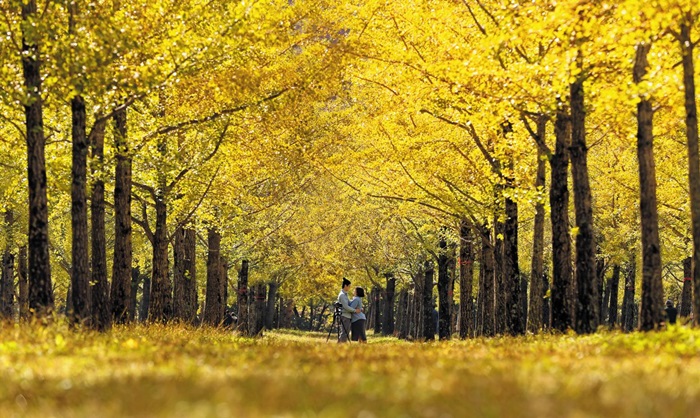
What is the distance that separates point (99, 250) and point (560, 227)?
343 inches

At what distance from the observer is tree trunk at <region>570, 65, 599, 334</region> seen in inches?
562

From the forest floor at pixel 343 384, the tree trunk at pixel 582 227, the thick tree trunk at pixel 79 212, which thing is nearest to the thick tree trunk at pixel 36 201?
the thick tree trunk at pixel 79 212

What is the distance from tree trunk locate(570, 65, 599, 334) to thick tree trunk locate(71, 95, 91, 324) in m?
8.12

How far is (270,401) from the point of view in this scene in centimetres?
494

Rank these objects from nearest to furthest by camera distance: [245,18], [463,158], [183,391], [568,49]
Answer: [183,391] < [568,49] < [245,18] < [463,158]

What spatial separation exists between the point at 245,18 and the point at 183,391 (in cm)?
977

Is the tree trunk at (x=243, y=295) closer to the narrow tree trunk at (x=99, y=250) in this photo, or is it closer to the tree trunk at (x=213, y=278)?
the tree trunk at (x=213, y=278)

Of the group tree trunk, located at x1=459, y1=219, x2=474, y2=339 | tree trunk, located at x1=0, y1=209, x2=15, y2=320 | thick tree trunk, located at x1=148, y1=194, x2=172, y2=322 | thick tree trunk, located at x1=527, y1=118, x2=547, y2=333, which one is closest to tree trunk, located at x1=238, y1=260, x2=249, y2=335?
tree trunk, located at x1=0, y1=209, x2=15, y2=320

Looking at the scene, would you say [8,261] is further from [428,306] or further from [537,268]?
[537,268]

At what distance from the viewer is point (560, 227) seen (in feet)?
53.4

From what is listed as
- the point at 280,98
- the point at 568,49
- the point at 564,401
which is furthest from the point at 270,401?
the point at 280,98

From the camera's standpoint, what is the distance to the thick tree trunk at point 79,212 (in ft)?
44.7

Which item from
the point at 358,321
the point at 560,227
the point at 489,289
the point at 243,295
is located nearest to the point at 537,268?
the point at 560,227

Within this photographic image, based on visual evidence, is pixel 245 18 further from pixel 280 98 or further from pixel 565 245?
pixel 565 245
